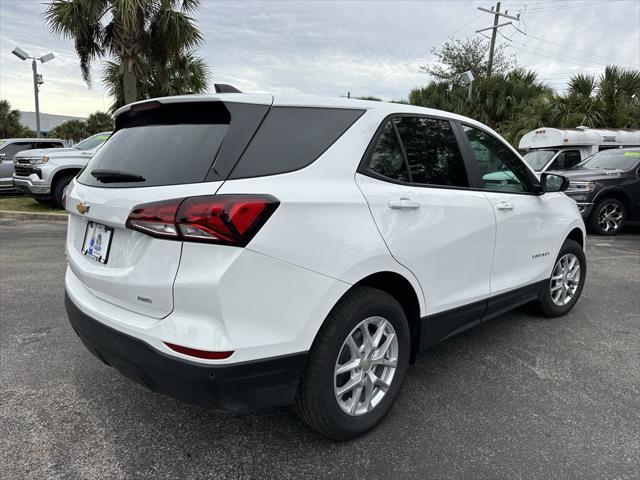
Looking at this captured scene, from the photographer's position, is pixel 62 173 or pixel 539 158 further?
pixel 539 158

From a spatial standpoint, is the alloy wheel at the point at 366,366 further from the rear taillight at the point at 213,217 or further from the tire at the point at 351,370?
the rear taillight at the point at 213,217

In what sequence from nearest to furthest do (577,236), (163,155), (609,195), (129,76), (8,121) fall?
(163,155) → (577,236) → (609,195) → (129,76) → (8,121)

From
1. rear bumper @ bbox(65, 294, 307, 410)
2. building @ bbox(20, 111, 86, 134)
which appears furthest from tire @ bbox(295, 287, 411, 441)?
building @ bbox(20, 111, 86, 134)

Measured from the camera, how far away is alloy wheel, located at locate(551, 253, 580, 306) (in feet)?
13.6

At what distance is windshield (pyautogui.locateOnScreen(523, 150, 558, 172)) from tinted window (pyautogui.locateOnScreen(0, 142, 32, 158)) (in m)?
13.4

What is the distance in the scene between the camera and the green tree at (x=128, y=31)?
11672 mm

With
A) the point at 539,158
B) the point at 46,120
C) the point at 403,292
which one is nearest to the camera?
the point at 403,292

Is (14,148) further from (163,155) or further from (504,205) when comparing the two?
(504,205)

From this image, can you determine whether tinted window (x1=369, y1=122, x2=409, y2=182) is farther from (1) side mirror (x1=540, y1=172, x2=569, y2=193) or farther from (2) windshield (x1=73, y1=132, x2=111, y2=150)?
(2) windshield (x1=73, y1=132, x2=111, y2=150)

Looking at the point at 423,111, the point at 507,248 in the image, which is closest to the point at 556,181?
the point at 507,248

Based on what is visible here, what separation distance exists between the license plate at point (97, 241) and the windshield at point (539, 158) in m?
11.0

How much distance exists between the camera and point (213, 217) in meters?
1.83

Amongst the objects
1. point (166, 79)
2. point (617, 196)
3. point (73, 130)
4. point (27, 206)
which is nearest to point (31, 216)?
point (27, 206)

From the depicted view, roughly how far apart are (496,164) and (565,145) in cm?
989
